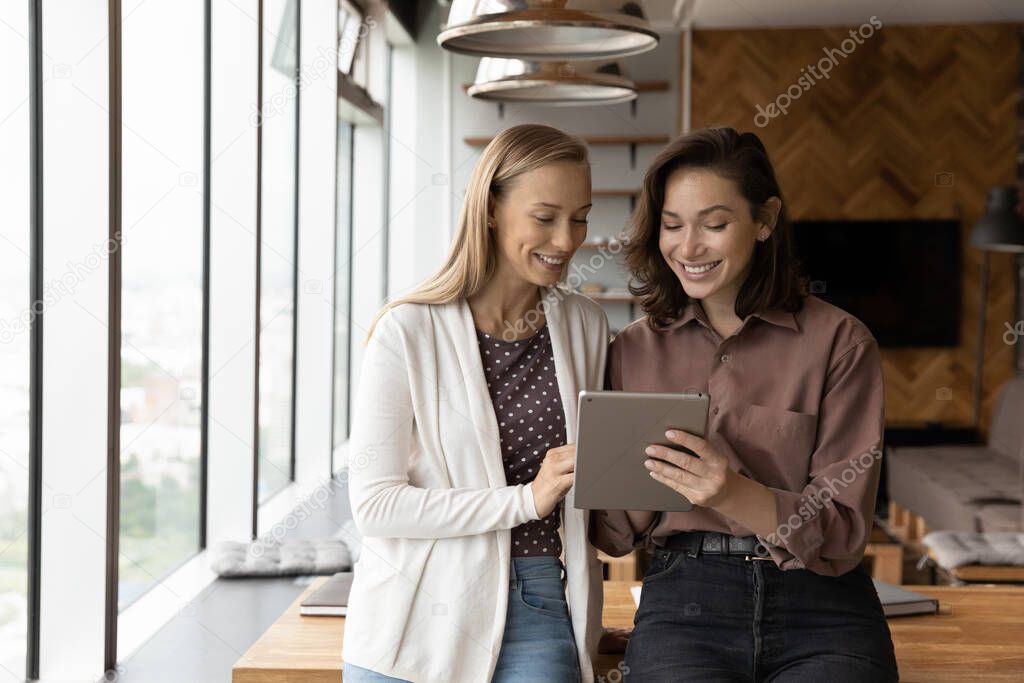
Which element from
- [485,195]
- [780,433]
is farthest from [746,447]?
[485,195]

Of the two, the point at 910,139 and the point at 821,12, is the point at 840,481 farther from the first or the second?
the point at 910,139

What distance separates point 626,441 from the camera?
170cm

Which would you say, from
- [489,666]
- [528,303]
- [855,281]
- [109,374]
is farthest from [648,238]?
[855,281]

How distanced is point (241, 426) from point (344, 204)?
2.74 metres

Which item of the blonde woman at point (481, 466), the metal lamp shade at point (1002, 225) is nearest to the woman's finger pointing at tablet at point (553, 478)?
the blonde woman at point (481, 466)

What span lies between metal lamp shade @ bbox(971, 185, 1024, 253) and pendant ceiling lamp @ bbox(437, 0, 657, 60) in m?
4.97

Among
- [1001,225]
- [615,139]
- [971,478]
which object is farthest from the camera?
[615,139]

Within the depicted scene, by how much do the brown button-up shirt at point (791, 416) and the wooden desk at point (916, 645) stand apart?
41cm

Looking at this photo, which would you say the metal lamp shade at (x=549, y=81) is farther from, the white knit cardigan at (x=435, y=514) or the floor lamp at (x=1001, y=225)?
the floor lamp at (x=1001, y=225)

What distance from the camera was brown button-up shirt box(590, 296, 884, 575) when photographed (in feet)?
5.85

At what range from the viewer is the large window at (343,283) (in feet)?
22.1

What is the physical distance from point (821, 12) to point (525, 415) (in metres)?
5.95

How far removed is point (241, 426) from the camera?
14.7 ft

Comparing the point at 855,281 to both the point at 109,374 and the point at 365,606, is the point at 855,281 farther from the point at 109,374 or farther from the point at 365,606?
the point at 365,606
